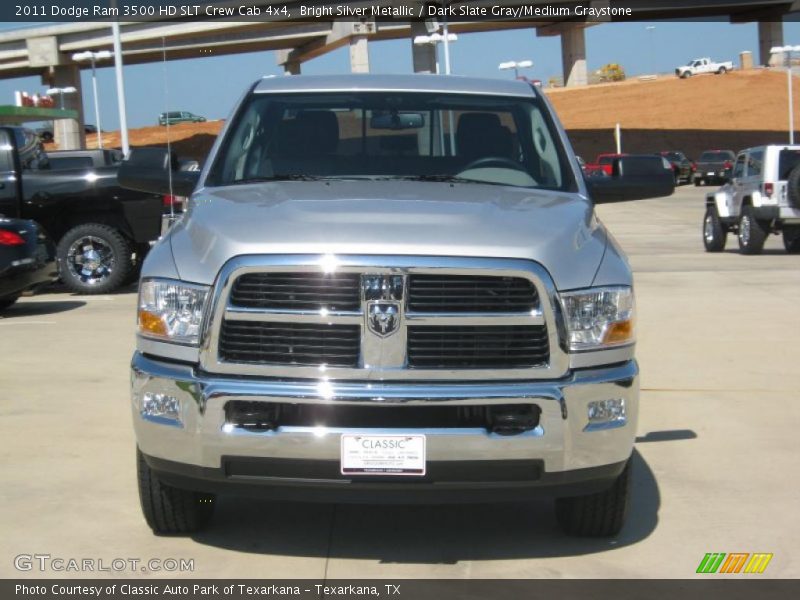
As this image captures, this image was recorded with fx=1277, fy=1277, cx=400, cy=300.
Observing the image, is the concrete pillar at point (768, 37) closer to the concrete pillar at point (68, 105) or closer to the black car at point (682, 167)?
the black car at point (682, 167)

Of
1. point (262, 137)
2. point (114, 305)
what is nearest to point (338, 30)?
point (114, 305)

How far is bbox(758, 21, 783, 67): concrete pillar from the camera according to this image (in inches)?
3659

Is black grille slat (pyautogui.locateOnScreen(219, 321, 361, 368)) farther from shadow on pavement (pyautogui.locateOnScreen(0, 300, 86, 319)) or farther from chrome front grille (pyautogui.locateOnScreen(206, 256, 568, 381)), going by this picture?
shadow on pavement (pyautogui.locateOnScreen(0, 300, 86, 319))

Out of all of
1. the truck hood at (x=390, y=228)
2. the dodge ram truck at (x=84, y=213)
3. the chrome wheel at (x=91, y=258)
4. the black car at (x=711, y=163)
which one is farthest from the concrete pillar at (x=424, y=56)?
the truck hood at (x=390, y=228)

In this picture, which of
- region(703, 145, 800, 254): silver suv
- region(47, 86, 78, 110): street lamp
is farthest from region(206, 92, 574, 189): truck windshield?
region(47, 86, 78, 110): street lamp

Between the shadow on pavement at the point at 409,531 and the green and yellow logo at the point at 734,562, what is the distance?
1.20 feet

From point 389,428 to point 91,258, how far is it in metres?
11.9

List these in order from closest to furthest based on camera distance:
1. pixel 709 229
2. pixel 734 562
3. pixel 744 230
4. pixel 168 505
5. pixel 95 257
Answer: pixel 734 562 → pixel 168 505 → pixel 95 257 → pixel 744 230 → pixel 709 229

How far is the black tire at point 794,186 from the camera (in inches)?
770

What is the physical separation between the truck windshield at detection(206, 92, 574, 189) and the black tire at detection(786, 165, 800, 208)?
1395 cm

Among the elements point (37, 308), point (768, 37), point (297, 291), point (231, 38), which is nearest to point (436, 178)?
point (297, 291)

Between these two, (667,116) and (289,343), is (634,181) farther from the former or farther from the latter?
(667,116)

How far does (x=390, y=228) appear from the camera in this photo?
16.1 ft
